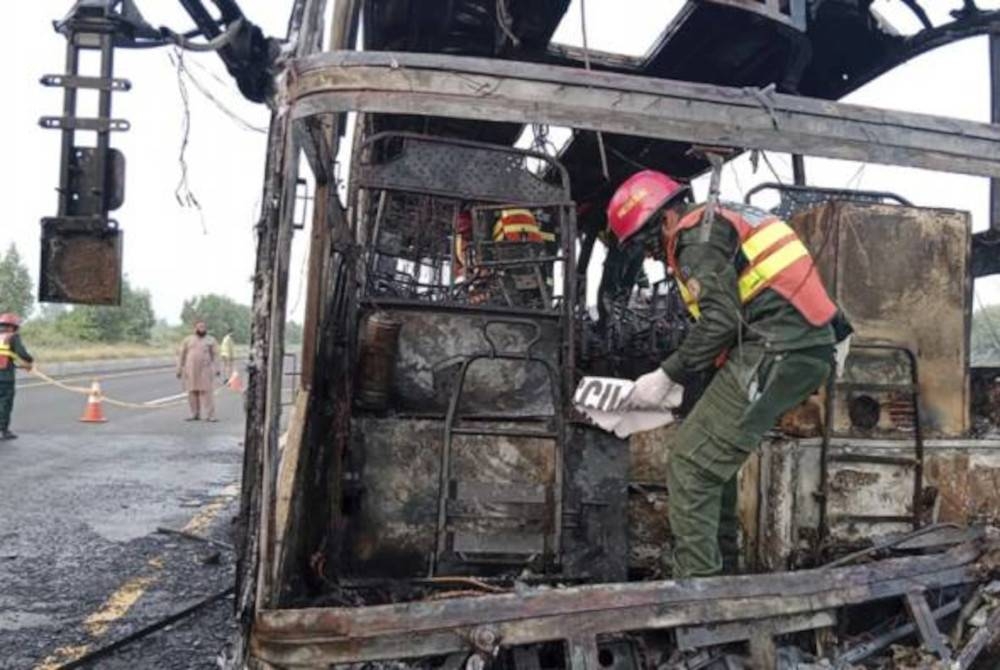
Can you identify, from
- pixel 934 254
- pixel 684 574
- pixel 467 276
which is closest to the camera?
pixel 684 574

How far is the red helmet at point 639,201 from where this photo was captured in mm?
3219

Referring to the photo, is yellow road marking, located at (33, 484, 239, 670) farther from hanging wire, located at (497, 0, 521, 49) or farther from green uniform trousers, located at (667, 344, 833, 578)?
hanging wire, located at (497, 0, 521, 49)

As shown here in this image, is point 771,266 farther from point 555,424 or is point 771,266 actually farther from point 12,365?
point 12,365

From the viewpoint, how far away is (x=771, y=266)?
10.1 ft

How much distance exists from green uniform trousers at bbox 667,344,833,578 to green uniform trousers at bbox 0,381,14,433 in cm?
1009

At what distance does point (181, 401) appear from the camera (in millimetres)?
17922

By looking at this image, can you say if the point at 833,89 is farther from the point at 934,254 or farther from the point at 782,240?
the point at 782,240

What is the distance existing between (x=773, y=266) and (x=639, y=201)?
57 cm

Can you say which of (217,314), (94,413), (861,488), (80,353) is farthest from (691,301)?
(217,314)

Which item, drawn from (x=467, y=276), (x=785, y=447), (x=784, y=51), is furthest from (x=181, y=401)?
(x=785, y=447)

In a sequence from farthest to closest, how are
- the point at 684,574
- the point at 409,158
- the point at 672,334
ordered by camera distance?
the point at 672,334 → the point at 409,158 → the point at 684,574

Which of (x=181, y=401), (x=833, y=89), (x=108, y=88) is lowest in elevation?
(x=181, y=401)

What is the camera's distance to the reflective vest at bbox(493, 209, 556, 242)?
5414 millimetres

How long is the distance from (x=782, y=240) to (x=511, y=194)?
2.15m
